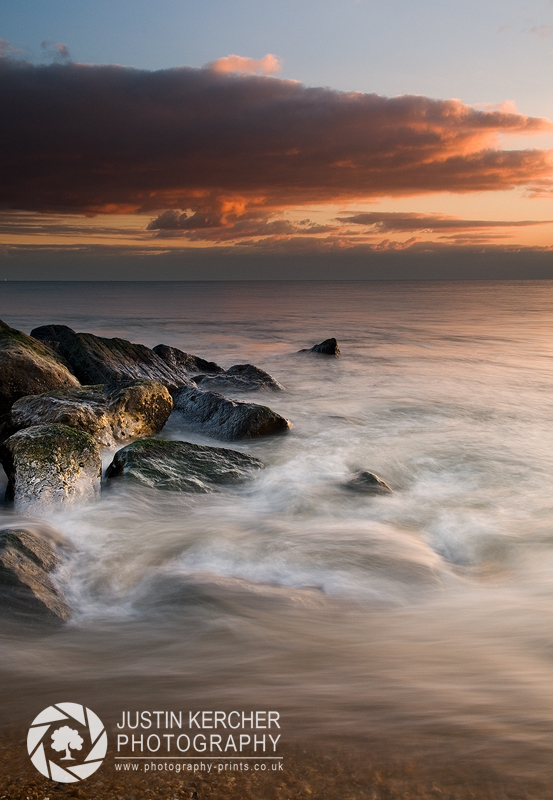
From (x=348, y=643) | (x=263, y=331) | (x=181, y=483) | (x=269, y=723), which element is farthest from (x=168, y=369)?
(x=263, y=331)

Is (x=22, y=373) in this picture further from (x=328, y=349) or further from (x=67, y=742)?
(x=328, y=349)

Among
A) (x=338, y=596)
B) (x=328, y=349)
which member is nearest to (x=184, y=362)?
(x=328, y=349)

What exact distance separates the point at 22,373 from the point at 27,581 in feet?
15.9

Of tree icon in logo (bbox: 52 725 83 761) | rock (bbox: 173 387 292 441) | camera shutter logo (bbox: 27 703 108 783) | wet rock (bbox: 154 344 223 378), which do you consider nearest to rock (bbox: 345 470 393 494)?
rock (bbox: 173 387 292 441)

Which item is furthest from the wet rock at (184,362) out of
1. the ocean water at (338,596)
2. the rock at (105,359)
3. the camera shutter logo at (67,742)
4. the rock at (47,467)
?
the camera shutter logo at (67,742)

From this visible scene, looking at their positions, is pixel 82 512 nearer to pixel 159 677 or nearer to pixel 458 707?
pixel 159 677

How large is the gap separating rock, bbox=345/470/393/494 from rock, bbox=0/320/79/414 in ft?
14.8

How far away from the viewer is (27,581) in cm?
365

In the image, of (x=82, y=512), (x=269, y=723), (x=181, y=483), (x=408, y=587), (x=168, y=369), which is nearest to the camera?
(x=269, y=723)

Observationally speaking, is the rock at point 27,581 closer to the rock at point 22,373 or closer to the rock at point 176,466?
the rock at point 176,466

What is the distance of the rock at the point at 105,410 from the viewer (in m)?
6.74

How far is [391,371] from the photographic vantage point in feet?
51.1

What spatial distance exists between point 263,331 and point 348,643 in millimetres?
24685

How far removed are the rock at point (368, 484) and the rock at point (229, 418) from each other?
7.29 ft
